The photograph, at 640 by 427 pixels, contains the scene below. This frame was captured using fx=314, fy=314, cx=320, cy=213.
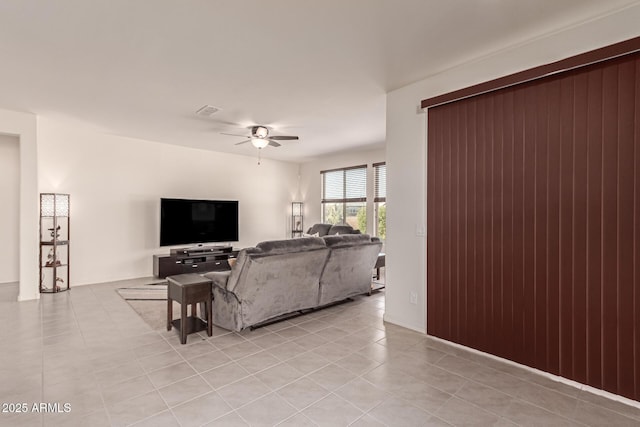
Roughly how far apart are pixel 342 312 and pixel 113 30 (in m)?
3.77

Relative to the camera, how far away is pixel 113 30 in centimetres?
249

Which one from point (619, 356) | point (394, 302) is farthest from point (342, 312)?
point (619, 356)

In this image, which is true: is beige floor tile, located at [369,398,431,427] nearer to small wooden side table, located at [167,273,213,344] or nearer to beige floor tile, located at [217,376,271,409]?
beige floor tile, located at [217,376,271,409]

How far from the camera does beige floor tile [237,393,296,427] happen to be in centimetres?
198

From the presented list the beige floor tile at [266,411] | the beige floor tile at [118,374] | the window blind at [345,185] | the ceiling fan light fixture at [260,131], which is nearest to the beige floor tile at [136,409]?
the beige floor tile at [118,374]

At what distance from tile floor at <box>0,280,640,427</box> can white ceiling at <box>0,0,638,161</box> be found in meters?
2.73

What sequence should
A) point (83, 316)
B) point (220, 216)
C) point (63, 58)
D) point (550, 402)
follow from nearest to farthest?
point (550, 402), point (63, 58), point (83, 316), point (220, 216)

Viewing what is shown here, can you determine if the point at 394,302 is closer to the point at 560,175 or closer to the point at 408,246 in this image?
A: the point at 408,246

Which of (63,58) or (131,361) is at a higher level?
(63,58)

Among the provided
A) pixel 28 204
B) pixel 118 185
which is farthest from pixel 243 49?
pixel 118 185

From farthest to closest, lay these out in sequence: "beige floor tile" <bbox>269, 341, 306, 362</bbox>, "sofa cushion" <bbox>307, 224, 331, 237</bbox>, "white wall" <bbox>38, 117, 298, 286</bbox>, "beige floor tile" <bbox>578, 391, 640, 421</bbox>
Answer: "sofa cushion" <bbox>307, 224, 331, 237</bbox> < "white wall" <bbox>38, 117, 298, 286</bbox> < "beige floor tile" <bbox>269, 341, 306, 362</bbox> < "beige floor tile" <bbox>578, 391, 640, 421</bbox>

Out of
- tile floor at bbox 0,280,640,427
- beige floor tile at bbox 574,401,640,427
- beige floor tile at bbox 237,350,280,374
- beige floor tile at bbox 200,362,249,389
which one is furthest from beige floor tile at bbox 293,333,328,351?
beige floor tile at bbox 574,401,640,427

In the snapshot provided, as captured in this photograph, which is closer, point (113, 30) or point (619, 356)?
point (619, 356)

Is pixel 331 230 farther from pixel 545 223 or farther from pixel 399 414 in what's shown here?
pixel 399 414
